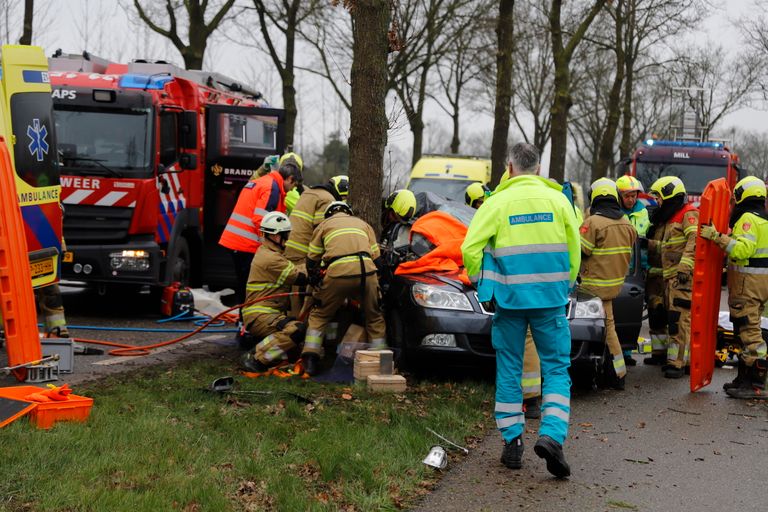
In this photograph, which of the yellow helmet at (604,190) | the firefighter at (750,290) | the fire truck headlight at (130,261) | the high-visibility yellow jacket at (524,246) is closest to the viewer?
the high-visibility yellow jacket at (524,246)

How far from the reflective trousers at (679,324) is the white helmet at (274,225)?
397 centimetres

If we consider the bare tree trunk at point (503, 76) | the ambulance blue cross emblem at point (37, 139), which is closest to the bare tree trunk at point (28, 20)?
the bare tree trunk at point (503, 76)

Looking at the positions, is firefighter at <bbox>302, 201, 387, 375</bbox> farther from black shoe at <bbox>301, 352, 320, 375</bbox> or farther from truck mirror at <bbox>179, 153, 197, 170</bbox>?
truck mirror at <bbox>179, 153, 197, 170</bbox>

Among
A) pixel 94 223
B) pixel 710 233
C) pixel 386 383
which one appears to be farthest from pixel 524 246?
pixel 94 223

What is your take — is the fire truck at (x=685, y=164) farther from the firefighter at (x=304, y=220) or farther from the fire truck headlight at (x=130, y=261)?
the firefighter at (x=304, y=220)

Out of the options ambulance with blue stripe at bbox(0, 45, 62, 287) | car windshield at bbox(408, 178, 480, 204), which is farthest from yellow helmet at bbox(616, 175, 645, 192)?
car windshield at bbox(408, 178, 480, 204)

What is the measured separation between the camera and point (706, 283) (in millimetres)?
8422

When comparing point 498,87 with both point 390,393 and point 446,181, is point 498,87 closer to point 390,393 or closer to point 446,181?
point 446,181

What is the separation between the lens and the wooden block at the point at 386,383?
7695 millimetres

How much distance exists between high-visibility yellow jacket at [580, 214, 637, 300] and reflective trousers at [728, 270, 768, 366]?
1.01 meters

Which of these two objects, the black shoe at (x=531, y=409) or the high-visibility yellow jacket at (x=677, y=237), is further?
the high-visibility yellow jacket at (x=677, y=237)

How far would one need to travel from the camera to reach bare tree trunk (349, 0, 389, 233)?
31.1 feet

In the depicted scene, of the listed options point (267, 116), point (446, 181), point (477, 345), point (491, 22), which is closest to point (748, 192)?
point (477, 345)

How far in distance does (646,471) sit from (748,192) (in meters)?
3.68
